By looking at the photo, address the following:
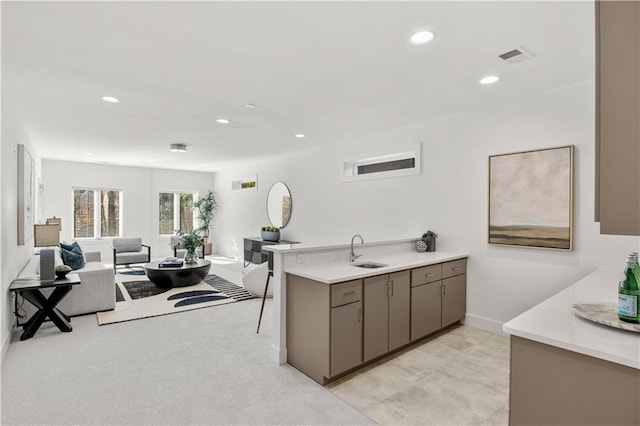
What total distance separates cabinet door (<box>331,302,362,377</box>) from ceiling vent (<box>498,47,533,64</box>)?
229 cm

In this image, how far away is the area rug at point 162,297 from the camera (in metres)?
4.30

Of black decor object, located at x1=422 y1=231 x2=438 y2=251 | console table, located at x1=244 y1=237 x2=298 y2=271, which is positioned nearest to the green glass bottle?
black decor object, located at x1=422 y1=231 x2=438 y2=251

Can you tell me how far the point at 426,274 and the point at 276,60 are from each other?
248cm

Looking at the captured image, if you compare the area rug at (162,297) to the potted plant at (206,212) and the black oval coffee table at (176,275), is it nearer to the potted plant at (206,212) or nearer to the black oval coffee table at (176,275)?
the black oval coffee table at (176,275)

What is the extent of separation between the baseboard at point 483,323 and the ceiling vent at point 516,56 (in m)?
2.68

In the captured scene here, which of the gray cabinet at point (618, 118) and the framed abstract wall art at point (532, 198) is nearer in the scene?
the gray cabinet at point (618, 118)

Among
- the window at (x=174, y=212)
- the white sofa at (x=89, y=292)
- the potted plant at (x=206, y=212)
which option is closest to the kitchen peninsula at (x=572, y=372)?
the white sofa at (x=89, y=292)

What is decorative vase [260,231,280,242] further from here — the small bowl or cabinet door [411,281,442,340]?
cabinet door [411,281,442,340]

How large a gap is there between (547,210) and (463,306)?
143 cm

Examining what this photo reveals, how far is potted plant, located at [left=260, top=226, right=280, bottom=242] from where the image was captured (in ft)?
23.1

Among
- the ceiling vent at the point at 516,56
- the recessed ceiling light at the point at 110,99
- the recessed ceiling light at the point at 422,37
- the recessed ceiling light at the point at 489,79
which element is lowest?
the recessed ceiling light at the point at 110,99

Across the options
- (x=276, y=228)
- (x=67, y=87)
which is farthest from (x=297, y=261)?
(x=276, y=228)

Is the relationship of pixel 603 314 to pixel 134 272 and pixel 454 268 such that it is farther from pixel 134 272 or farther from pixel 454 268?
pixel 134 272

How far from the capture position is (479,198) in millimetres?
3812
